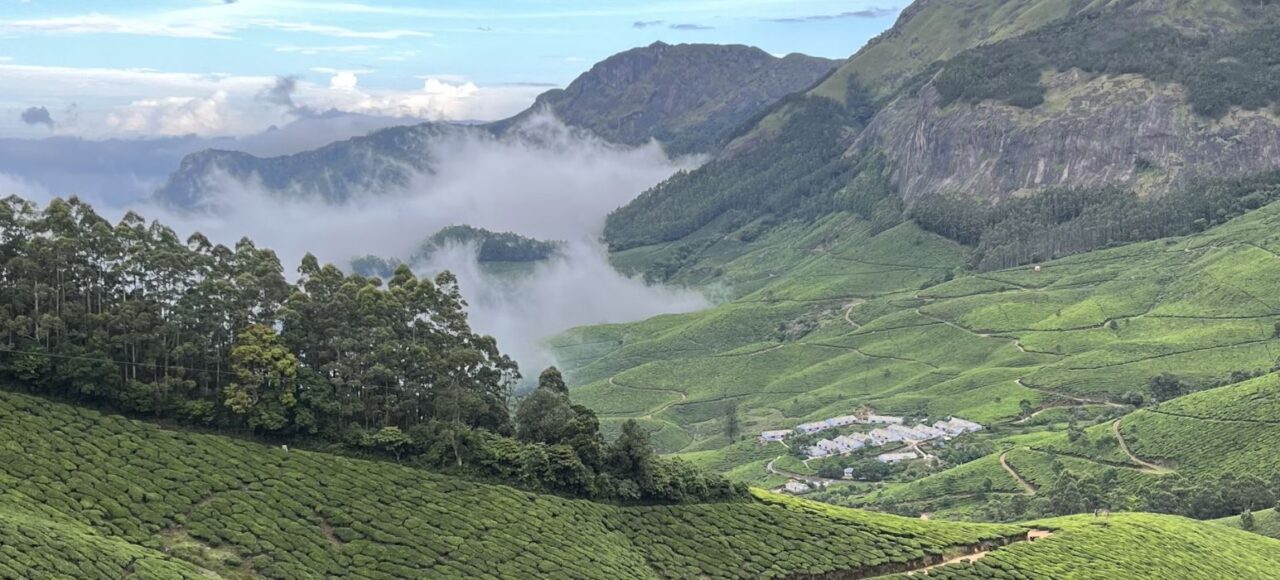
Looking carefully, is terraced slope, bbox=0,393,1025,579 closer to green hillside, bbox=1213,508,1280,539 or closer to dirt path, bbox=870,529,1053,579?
dirt path, bbox=870,529,1053,579

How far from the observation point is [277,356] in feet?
335

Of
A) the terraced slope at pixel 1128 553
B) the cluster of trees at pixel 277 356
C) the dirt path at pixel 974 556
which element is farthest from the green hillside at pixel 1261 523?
the cluster of trees at pixel 277 356

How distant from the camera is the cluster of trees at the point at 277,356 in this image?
96.6 m

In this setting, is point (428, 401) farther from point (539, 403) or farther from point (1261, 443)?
point (1261, 443)

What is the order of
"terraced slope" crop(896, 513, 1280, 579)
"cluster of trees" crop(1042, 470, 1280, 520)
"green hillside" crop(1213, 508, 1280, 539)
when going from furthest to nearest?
"cluster of trees" crop(1042, 470, 1280, 520) → "green hillside" crop(1213, 508, 1280, 539) → "terraced slope" crop(896, 513, 1280, 579)

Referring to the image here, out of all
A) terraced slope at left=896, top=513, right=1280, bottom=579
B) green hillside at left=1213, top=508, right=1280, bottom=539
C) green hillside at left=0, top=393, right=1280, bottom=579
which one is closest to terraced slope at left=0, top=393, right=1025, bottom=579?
green hillside at left=0, top=393, right=1280, bottom=579

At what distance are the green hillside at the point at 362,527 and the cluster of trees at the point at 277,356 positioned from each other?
10.8ft

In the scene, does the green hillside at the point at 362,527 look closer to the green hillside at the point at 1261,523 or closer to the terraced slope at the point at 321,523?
the terraced slope at the point at 321,523

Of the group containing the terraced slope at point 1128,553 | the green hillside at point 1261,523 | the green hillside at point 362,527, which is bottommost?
the green hillside at point 1261,523

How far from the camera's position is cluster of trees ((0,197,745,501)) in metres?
96.6

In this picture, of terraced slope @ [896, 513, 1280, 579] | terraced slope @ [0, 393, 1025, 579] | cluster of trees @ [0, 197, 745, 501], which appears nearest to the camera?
terraced slope @ [0, 393, 1025, 579]

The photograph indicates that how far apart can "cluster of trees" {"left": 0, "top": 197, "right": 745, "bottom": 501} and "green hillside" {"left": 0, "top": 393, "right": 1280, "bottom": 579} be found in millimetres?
3306

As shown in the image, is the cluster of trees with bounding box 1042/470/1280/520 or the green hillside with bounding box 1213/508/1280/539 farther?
the cluster of trees with bounding box 1042/470/1280/520

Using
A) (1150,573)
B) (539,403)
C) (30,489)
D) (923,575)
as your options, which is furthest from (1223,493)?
(30,489)
